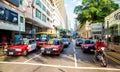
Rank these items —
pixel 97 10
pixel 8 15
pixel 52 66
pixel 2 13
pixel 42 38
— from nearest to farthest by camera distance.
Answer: pixel 52 66 → pixel 2 13 → pixel 8 15 → pixel 42 38 → pixel 97 10

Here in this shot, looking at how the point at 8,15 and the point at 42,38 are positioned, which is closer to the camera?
the point at 8,15

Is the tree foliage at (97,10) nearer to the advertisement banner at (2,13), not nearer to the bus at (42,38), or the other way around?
the bus at (42,38)

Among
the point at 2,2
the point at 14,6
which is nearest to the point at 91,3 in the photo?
the point at 14,6

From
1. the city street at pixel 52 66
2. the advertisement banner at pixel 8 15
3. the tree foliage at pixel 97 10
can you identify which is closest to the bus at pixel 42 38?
the advertisement banner at pixel 8 15

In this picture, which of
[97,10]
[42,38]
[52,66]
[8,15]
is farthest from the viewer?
[97,10]

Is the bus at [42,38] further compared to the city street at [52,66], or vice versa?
the bus at [42,38]

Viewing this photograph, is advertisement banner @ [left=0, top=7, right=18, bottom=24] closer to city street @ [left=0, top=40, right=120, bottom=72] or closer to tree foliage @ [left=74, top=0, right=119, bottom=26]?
city street @ [left=0, top=40, right=120, bottom=72]

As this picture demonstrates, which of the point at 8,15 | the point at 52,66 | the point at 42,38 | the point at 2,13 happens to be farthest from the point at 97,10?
the point at 52,66

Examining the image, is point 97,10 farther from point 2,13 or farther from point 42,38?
point 2,13

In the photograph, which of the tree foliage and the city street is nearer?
the city street

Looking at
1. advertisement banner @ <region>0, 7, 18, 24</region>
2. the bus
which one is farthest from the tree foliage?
advertisement banner @ <region>0, 7, 18, 24</region>

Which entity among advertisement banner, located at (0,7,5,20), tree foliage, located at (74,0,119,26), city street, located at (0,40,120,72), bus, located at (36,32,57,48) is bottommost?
city street, located at (0,40,120,72)

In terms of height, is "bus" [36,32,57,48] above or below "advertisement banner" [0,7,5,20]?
below

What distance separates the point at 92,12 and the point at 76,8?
736 cm
